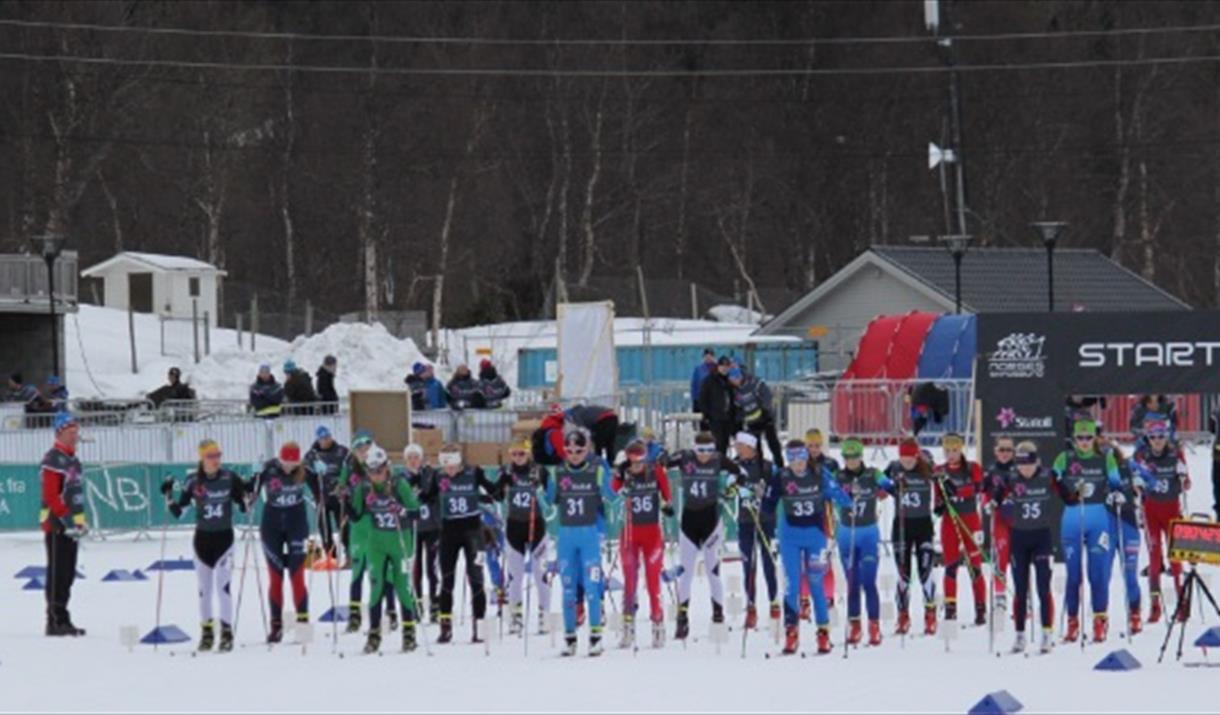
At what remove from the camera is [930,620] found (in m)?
21.9

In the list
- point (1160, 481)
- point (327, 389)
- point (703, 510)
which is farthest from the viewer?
point (327, 389)

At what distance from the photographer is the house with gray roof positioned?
4953 centimetres

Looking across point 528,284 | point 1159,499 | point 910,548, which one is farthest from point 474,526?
point 528,284

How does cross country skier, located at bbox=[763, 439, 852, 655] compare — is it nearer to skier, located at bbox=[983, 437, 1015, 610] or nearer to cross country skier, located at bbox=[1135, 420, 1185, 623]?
skier, located at bbox=[983, 437, 1015, 610]

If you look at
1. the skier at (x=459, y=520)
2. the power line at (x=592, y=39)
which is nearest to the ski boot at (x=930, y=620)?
the skier at (x=459, y=520)

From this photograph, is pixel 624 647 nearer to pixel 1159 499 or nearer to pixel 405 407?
pixel 1159 499

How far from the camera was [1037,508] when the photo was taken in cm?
2028

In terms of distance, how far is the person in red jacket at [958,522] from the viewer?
22422mm

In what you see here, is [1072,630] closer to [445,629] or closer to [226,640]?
[445,629]

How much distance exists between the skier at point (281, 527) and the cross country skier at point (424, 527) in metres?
0.98

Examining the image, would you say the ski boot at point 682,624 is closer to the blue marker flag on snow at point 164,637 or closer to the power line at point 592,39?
the blue marker flag on snow at point 164,637

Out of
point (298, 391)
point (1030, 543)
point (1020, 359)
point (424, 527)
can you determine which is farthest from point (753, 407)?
point (1030, 543)

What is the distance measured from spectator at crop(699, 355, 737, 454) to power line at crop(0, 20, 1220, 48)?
25355 mm

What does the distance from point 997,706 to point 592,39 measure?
49687 mm
